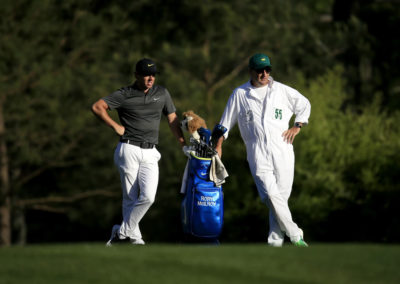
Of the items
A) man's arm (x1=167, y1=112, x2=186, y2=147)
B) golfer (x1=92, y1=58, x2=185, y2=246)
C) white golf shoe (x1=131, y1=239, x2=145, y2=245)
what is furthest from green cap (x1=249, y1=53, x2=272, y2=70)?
white golf shoe (x1=131, y1=239, x2=145, y2=245)

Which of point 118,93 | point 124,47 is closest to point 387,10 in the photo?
point 124,47

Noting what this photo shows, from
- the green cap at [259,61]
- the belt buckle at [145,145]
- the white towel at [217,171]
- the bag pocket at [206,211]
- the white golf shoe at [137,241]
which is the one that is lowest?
the white golf shoe at [137,241]

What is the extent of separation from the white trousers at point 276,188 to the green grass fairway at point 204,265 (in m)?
1.82

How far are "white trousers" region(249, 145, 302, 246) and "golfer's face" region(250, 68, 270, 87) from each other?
0.72 metres

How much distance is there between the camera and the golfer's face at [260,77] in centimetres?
795

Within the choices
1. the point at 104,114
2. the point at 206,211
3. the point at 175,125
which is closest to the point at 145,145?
the point at 104,114

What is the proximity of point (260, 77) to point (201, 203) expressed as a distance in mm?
1460

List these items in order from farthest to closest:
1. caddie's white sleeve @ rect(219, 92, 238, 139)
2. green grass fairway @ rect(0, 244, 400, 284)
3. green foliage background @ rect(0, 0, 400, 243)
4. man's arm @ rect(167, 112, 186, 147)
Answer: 1. green foliage background @ rect(0, 0, 400, 243)
2. man's arm @ rect(167, 112, 186, 147)
3. caddie's white sleeve @ rect(219, 92, 238, 139)
4. green grass fairway @ rect(0, 244, 400, 284)

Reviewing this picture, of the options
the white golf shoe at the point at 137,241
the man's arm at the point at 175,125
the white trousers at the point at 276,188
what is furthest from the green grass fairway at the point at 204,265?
the man's arm at the point at 175,125

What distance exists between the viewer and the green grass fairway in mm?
5074

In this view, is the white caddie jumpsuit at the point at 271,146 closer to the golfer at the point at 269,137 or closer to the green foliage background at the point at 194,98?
the golfer at the point at 269,137

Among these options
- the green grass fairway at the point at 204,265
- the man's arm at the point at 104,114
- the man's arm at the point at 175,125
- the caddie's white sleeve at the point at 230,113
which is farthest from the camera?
the man's arm at the point at 175,125

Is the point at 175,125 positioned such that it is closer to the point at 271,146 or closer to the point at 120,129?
the point at 120,129

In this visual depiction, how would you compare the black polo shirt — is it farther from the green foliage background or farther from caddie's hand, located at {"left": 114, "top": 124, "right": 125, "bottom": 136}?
the green foliage background
